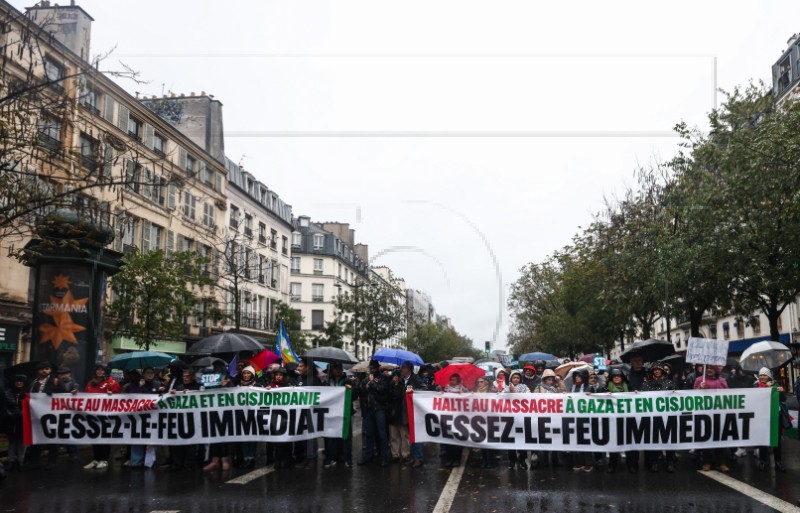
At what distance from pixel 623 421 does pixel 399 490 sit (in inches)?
154

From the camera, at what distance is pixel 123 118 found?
119 ft

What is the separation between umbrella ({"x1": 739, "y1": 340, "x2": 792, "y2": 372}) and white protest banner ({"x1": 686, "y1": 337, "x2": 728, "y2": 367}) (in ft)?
15.0

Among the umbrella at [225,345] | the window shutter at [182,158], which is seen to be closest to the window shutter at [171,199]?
the window shutter at [182,158]

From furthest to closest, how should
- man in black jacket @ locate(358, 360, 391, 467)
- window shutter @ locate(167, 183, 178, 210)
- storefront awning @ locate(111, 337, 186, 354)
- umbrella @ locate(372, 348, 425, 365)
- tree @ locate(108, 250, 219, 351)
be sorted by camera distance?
1. window shutter @ locate(167, 183, 178, 210)
2. storefront awning @ locate(111, 337, 186, 354)
3. tree @ locate(108, 250, 219, 351)
4. umbrella @ locate(372, 348, 425, 365)
5. man in black jacket @ locate(358, 360, 391, 467)

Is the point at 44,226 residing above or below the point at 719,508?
above

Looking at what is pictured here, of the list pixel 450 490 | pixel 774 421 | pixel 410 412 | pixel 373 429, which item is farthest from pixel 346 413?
pixel 774 421

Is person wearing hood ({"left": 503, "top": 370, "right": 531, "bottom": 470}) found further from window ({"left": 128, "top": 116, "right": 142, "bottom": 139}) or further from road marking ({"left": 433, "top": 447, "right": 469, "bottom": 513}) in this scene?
window ({"left": 128, "top": 116, "right": 142, "bottom": 139})

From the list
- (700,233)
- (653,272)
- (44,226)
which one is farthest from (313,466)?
(653,272)

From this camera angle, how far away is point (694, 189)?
79.3 ft

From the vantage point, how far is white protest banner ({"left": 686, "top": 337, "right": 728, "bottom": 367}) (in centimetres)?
1238

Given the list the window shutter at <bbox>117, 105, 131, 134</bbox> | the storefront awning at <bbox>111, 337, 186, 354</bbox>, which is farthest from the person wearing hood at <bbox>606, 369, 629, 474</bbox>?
the window shutter at <bbox>117, 105, 131, 134</bbox>

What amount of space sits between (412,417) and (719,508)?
201 inches

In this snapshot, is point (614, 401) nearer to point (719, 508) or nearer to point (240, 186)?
point (719, 508)

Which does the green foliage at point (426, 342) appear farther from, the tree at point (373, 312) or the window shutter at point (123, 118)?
the window shutter at point (123, 118)
